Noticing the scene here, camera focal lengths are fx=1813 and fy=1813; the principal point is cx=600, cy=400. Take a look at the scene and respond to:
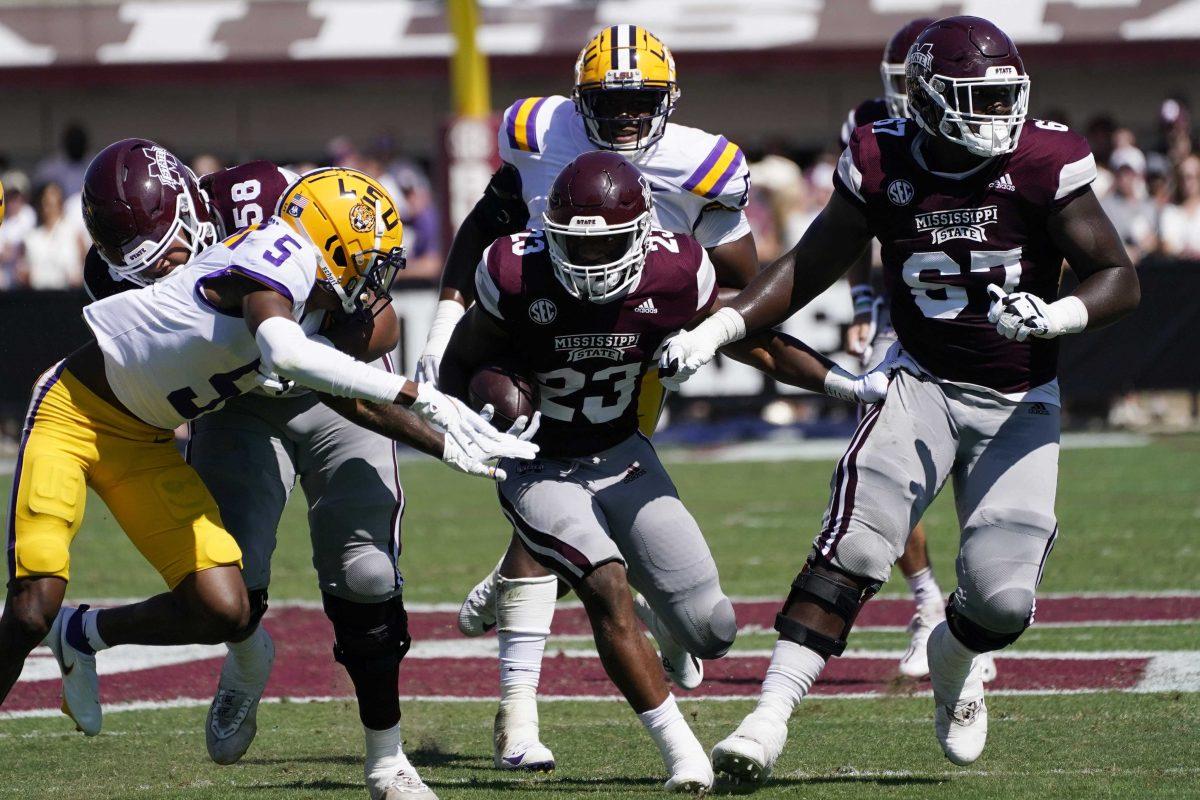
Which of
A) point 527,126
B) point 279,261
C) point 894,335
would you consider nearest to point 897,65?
point 894,335

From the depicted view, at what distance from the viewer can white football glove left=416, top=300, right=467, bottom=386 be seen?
5.63 m

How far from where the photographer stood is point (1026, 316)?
4441 mm

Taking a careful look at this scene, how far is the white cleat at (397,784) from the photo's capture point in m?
4.46

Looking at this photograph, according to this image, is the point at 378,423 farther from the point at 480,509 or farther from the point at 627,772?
the point at 480,509

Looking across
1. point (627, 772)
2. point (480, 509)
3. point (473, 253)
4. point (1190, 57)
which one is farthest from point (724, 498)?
point (1190, 57)

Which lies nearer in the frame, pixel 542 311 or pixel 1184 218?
pixel 542 311

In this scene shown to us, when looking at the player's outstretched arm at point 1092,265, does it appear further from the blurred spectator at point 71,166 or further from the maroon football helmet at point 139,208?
the blurred spectator at point 71,166

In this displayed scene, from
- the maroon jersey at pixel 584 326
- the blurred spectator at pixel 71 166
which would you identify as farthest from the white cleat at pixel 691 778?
the blurred spectator at pixel 71 166

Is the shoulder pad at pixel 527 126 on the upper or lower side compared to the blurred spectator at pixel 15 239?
upper

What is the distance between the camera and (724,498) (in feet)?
33.9

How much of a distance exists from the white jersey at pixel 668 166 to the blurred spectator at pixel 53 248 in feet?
27.2

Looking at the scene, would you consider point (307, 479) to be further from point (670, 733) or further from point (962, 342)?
point (962, 342)

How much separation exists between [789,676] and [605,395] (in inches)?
36.7

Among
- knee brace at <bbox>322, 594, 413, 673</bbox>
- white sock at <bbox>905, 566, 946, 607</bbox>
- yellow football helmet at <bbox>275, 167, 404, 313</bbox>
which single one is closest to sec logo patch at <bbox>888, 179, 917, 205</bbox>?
yellow football helmet at <bbox>275, 167, 404, 313</bbox>
